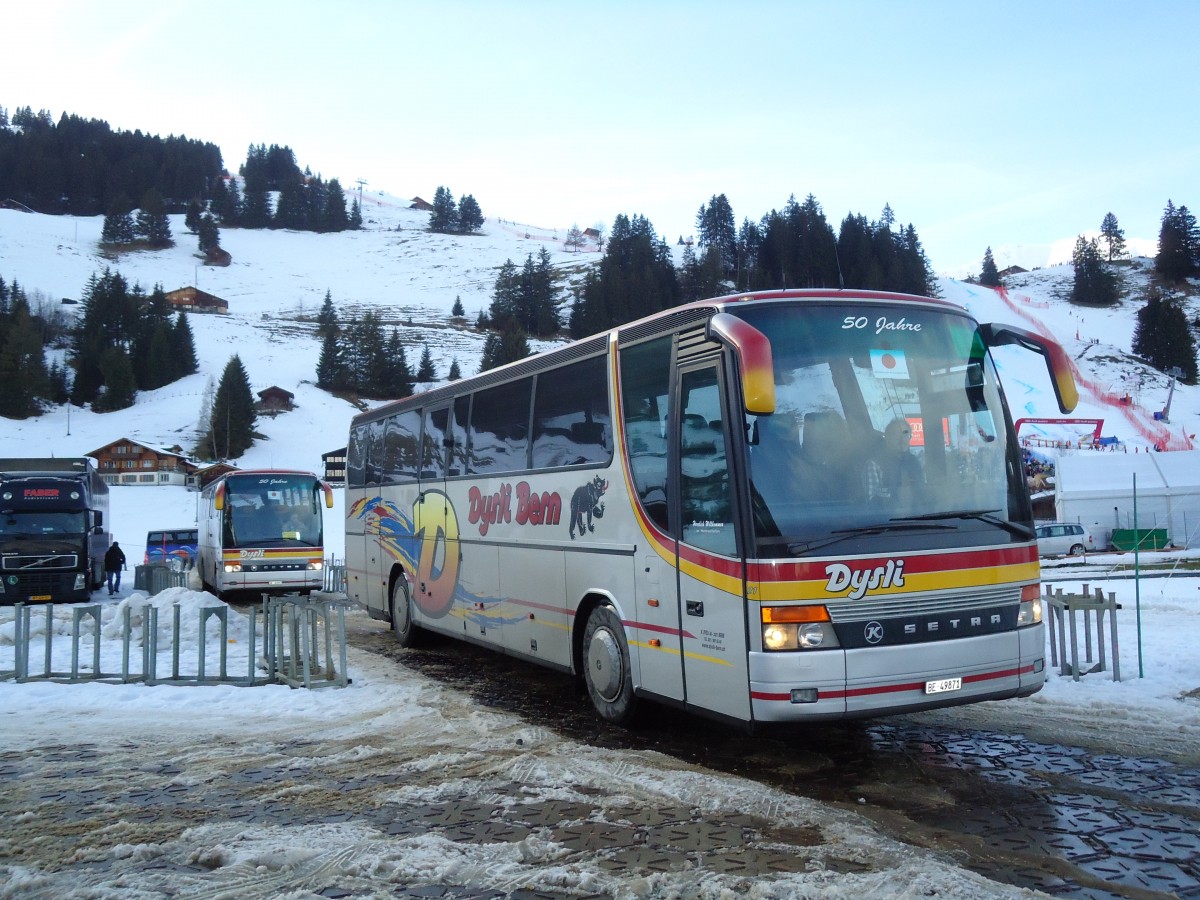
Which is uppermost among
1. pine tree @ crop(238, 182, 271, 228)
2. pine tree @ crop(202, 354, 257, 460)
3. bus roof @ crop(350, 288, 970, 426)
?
pine tree @ crop(238, 182, 271, 228)

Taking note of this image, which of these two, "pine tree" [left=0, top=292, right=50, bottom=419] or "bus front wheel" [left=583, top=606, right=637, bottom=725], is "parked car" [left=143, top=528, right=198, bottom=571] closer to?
"bus front wheel" [left=583, top=606, right=637, bottom=725]

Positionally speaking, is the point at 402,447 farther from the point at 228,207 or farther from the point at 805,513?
the point at 228,207

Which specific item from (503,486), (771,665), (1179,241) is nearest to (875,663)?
(771,665)

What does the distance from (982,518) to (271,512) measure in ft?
66.3

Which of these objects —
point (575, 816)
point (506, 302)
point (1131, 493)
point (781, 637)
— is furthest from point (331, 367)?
point (575, 816)

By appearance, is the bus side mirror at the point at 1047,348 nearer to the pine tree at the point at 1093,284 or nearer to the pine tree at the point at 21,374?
the pine tree at the point at 21,374

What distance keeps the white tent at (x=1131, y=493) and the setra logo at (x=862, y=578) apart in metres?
35.3

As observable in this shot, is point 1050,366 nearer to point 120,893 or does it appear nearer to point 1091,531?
point 120,893

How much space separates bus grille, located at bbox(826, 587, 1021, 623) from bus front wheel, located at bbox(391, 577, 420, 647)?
28.8ft

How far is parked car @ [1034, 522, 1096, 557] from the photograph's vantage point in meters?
36.8

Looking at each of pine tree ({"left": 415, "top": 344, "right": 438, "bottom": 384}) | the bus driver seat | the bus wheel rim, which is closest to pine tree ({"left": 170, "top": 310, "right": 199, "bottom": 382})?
pine tree ({"left": 415, "top": 344, "right": 438, "bottom": 384})

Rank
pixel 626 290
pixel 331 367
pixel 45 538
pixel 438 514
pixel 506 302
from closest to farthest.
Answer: pixel 438 514 < pixel 45 538 < pixel 331 367 < pixel 626 290 < pixel 506 302

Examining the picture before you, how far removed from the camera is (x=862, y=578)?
21.2 ft

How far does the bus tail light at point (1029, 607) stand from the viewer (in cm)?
702
